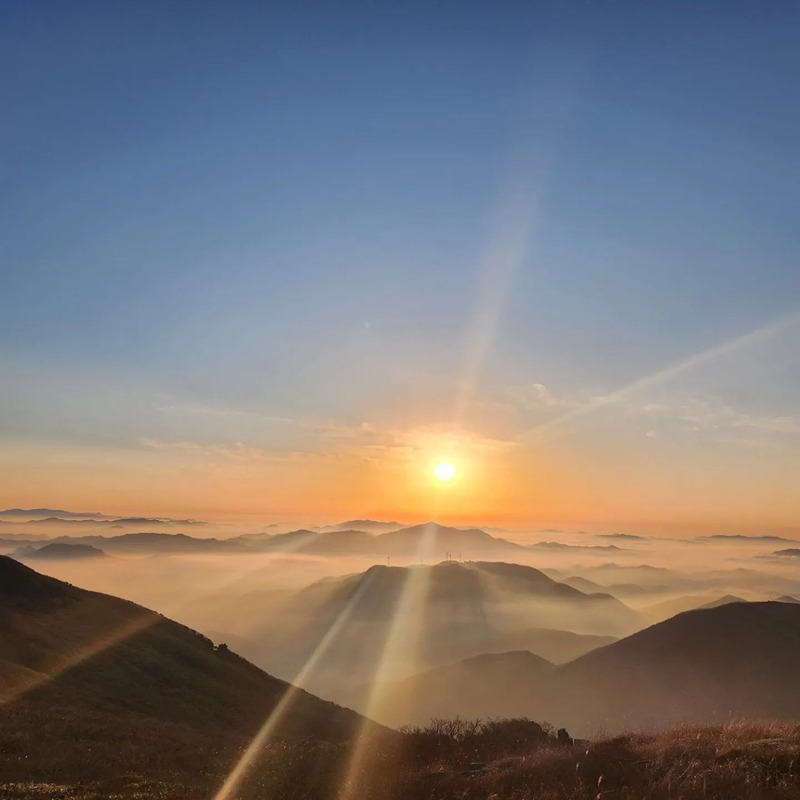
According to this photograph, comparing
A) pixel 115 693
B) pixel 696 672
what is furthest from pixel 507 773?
pixel 696 672

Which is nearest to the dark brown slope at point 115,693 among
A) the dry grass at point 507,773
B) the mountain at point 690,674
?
the dry grass at point 507,773

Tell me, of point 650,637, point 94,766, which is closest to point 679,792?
point 94,766

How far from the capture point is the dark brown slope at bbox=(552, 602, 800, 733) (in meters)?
118

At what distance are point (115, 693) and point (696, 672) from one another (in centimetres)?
12279

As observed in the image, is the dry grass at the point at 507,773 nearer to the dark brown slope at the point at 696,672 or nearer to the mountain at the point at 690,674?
the mountain at the point at 690,674

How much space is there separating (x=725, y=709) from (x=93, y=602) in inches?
4412

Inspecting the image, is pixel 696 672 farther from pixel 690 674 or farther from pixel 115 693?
pixel 115 693

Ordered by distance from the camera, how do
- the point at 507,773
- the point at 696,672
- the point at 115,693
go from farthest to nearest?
the point at 696,672 → the point at 115,693 → the point at 507,773

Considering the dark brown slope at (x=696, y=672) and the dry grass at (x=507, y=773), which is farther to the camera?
A: the dark brown slope at (x=696, y=672)

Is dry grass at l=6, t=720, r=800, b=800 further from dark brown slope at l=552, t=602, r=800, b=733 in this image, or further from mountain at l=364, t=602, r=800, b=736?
dark brown slope at l=552, t=602, r=800, b=733

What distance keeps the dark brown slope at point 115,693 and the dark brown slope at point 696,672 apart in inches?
3189

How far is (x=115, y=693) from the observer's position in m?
45.8

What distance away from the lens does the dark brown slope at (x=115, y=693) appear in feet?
84.9

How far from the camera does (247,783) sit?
18.2 metres
